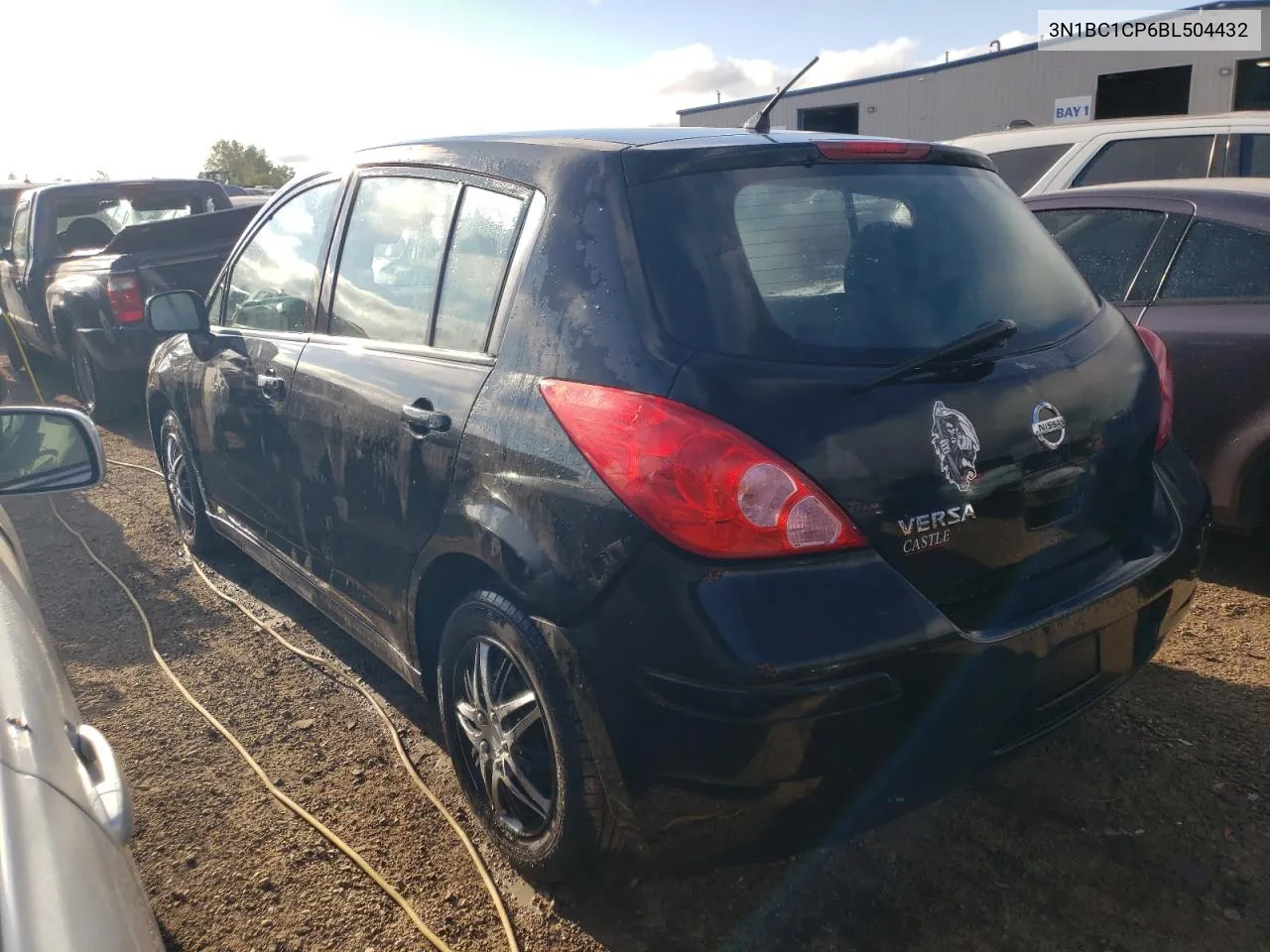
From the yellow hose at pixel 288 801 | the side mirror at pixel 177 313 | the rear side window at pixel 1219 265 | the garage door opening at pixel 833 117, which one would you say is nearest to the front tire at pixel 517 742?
the yellow hose at pixel 288 801

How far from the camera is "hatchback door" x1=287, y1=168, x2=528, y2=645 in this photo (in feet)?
8.27

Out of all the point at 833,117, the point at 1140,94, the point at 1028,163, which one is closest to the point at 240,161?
the point at 833,117

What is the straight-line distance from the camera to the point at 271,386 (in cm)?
343

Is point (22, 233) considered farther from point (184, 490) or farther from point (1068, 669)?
point (1068, 669)

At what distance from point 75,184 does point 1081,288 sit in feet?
28.1

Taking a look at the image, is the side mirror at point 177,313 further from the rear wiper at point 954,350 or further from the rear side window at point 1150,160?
the rear side window at point 1150,160

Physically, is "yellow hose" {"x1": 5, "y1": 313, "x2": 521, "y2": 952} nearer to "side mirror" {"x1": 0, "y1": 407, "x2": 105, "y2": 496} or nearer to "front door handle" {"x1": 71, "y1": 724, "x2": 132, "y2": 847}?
"front door handle" {"x1": 71, "y1": 724, "x2": 132, "y2": 847}

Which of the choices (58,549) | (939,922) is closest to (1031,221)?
(939,922)

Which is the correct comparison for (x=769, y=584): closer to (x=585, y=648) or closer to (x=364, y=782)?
(x=585, y=648)

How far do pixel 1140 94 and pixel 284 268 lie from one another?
26.4 metres

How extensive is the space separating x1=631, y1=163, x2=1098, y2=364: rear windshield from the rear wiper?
4cm

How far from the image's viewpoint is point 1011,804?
2.73 m

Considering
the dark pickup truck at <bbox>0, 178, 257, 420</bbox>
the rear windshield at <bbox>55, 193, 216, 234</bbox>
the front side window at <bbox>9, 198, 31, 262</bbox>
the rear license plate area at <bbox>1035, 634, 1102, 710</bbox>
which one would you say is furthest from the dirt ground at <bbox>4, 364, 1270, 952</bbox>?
the front side window at <bbox>9, 198, 31, 262</bbox>

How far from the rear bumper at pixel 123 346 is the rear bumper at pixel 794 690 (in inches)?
253
